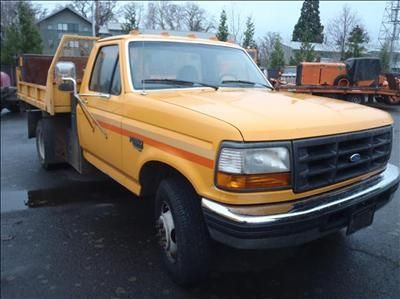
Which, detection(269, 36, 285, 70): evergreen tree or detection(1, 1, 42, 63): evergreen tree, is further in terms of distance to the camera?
detection(1, 1, 42, 63): evergreen tree

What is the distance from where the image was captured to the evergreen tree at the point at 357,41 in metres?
5.14

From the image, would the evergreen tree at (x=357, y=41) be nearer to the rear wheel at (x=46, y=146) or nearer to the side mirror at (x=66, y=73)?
the side mirror at (x=66, y=73)

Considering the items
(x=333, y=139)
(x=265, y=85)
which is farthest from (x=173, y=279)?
(x=265, y=85)

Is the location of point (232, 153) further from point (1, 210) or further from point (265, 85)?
point (1, 210)

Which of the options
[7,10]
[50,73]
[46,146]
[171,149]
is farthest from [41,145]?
[7,10]

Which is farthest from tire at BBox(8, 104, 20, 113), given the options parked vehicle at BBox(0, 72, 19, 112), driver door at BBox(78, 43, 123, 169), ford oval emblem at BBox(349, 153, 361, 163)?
ford oval emblem at BBox(349, 153, 361, 163)

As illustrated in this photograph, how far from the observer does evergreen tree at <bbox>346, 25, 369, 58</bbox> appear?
5145 millimetres

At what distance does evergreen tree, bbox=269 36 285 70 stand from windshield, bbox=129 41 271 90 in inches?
73.7

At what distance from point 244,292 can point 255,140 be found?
1.39 metres

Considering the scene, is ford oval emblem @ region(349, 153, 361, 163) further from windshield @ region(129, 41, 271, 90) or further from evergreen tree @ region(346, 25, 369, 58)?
evergreen tree @ region(346, 25, 369, 58)

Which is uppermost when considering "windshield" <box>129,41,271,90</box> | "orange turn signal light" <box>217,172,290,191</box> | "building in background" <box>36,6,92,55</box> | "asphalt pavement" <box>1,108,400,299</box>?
"building in background" <box>36,6,92,55</box>

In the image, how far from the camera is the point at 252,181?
106 inches

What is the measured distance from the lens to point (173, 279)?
343 centimetres

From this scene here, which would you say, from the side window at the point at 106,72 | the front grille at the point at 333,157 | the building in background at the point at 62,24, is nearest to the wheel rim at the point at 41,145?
the side window at the point at 106,72
